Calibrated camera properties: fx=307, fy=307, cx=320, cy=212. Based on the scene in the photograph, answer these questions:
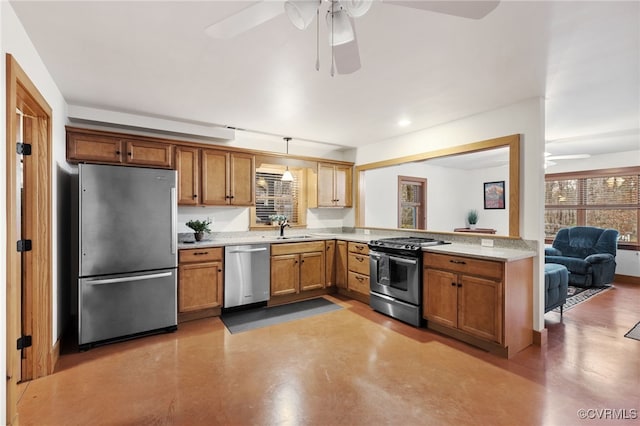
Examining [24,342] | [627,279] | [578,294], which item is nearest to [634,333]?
[578,294]

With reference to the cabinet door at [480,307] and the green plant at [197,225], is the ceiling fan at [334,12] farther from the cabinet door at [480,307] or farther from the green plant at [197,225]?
the green plant at [197,225]

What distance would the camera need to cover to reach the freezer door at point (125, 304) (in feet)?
9.44

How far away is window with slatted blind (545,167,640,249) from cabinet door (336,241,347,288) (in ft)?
16.3

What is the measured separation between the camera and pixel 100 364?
261 cm

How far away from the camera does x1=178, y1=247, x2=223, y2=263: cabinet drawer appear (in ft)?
11.5

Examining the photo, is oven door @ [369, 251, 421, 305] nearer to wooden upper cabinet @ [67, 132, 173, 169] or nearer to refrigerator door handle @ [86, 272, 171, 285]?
refrigerator door handle @ [86, 272, 171, 285]

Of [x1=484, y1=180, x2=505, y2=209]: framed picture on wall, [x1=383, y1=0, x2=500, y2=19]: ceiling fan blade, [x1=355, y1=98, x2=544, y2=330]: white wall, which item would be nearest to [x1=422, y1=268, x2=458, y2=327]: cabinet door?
[x1=355, y1=98, x2=544, y2=330]: white wall

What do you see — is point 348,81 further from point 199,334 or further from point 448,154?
point 199,334

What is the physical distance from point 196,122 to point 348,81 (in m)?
2.20

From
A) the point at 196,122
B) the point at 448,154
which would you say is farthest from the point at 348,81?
the point at 196,122

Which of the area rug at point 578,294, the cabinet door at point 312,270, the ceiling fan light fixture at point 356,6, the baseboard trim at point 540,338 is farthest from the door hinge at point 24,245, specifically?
the area rug at point 578,294

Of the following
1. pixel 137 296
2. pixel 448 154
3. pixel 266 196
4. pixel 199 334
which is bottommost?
pixel 199 334

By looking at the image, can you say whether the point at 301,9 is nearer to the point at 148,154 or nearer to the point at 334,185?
the point at 148,154

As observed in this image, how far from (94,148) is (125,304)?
5.47 ft
